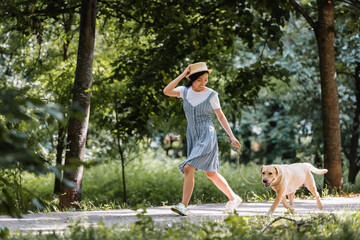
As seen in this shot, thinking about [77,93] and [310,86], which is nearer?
[77,93]

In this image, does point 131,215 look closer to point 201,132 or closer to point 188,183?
point 188,183

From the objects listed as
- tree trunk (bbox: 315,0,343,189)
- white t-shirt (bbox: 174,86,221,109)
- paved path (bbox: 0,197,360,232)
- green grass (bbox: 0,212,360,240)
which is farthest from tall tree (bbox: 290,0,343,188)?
green grass (bbox: 0,212,360,240)

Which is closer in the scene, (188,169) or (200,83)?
(188,169)

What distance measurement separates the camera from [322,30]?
10.6 metres

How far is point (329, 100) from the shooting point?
1048cm

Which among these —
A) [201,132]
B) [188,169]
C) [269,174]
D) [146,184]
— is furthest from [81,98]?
[146,184]

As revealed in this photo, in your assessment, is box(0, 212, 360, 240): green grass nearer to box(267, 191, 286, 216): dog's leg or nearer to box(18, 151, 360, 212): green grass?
box(267, 191, 286, 216): dog's leg

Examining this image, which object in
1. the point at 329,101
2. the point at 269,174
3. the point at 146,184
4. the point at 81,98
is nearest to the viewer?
the point at 269,174

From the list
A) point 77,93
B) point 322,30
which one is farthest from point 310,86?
point 77,93

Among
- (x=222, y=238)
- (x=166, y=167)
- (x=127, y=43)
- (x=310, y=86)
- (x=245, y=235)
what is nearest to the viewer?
(x=222, y=238)

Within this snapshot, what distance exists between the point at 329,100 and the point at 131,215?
557 cm

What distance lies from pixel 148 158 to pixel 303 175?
15.8 m

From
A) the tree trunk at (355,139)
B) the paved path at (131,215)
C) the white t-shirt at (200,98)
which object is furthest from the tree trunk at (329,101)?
the white t-shirt at (200,98)

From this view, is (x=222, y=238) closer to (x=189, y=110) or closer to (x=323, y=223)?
(x=323, y=223)
